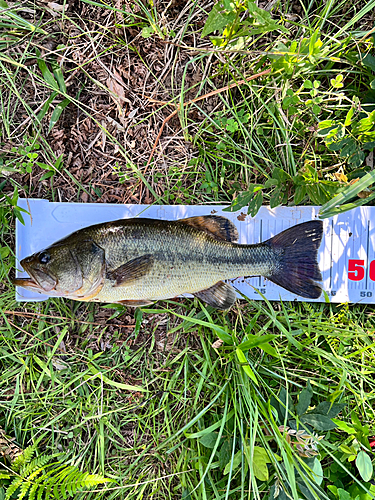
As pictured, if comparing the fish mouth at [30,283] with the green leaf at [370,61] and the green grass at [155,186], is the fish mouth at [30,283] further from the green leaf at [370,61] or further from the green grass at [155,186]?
the green leaf at [370,61]

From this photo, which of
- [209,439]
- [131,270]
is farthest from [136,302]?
[209,439]

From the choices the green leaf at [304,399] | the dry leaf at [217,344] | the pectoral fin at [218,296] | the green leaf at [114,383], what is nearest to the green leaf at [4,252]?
the green leaf at [114,383]

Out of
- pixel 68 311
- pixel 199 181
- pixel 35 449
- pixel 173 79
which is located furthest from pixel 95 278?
pixel 173 79

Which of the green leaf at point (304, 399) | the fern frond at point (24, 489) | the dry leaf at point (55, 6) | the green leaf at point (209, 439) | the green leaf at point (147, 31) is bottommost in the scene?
the fern frond at point (24, 489)

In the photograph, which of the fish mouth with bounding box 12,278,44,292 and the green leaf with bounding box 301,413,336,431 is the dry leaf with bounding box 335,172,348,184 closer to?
the green leaf with bounding box 301,413,336,431

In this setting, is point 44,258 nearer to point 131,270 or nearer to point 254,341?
point 131,270
